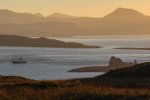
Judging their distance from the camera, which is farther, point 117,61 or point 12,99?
point 117,61

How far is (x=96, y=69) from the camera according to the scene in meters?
108

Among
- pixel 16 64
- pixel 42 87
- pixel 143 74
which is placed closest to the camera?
pixel 42 87

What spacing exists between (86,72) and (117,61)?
1487 cm

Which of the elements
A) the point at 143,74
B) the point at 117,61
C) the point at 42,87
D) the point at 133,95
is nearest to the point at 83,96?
the point at 133,95

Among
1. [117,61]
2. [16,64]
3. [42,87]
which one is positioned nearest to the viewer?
[42,87]

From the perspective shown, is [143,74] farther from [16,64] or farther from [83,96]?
[16,64]

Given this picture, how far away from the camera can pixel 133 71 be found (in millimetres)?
38125

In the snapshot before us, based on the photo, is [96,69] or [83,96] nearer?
[83,96]

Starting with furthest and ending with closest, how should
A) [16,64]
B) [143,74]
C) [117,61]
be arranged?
1. [16,64]
2. [117,61]
3. [143,74]

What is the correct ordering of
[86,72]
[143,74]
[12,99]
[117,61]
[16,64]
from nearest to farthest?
[12,99] < [143,74] < [86,72] < [117,61] < [16,64]

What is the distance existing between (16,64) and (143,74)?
92089 millimetres

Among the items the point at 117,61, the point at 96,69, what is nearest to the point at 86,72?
the point at 96,69

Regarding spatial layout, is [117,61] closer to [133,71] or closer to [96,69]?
[96,69]

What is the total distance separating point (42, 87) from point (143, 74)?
611 inches
